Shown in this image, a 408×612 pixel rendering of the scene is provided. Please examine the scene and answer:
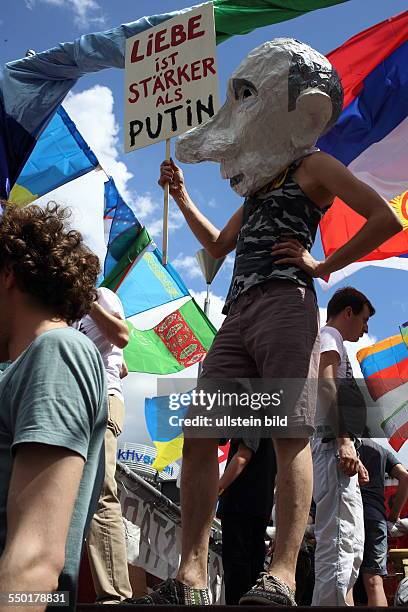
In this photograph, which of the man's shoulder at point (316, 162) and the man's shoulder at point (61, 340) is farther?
the man's shoulder at point (316, 162)

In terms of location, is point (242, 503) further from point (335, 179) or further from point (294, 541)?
point (335, 179)

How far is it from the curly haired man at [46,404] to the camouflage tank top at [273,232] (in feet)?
3.15

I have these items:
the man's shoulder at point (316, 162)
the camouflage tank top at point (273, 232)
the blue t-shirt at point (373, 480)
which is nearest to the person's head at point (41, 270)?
the camouflage tank top at point (273, 232)

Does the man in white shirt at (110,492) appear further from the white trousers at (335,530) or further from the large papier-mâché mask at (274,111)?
the large papier-mâché mask at (274,111)

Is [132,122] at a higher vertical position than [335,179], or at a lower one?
higher

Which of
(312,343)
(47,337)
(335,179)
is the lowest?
(47,337)

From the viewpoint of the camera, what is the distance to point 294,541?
226 cm

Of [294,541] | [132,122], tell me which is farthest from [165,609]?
[132,122]

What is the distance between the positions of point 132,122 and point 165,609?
2766 millimetres

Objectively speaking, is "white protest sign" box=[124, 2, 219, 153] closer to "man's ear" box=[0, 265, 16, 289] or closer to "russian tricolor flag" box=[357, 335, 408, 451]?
"man's ear" box=[0, 265, 16, 289]

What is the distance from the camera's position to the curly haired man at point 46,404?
1.28 metres

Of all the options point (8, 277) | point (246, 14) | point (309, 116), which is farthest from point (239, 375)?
point (246, 14)

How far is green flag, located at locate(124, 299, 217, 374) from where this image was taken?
8805 mm

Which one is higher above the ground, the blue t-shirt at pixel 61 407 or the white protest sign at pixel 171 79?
the white protest sign at pixel 171 79
